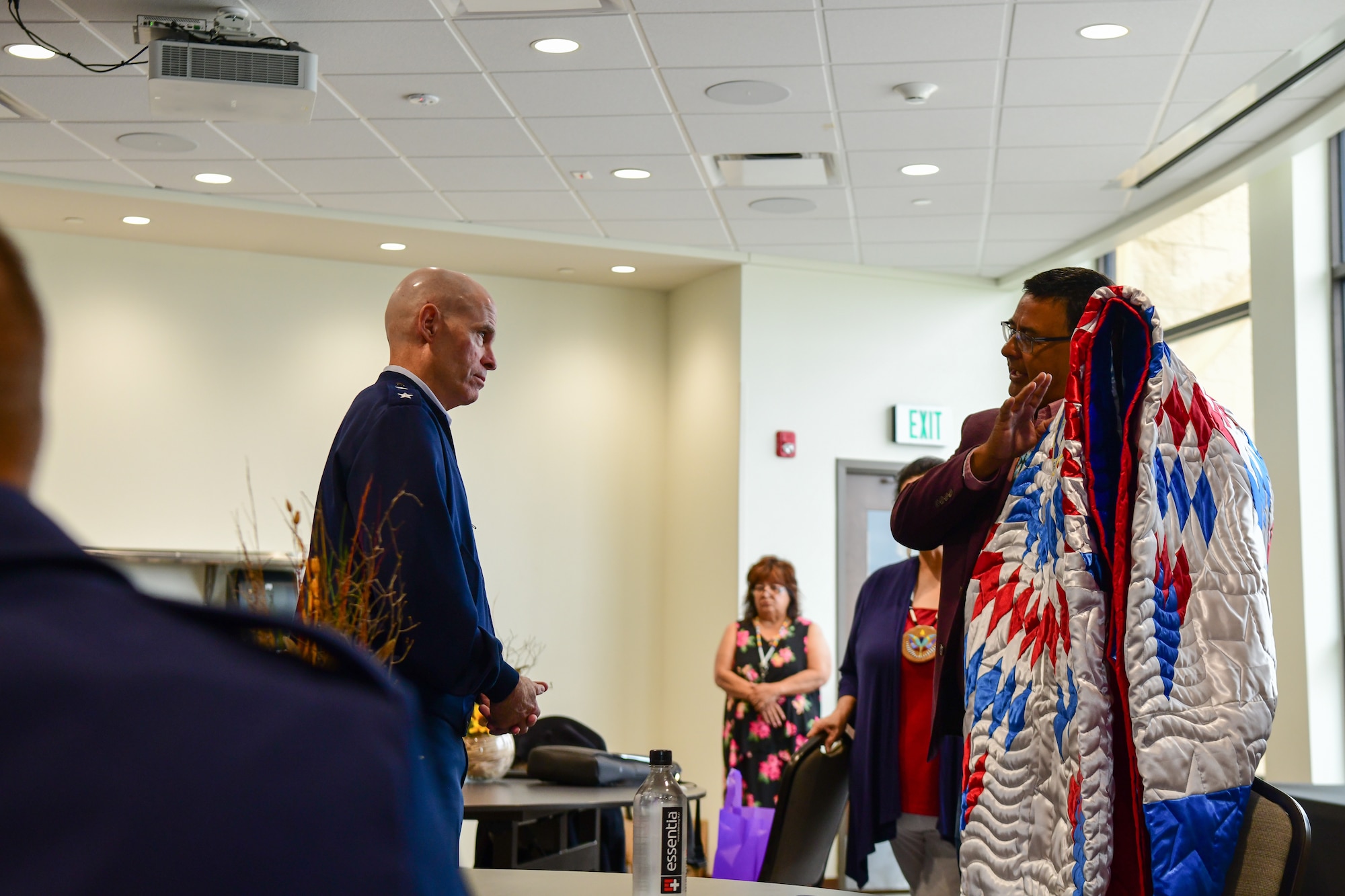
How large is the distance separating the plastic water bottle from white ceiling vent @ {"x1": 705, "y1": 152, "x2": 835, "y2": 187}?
4.41m

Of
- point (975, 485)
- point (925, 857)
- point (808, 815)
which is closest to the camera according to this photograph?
point (975, 485)

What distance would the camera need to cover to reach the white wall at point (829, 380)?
752cm

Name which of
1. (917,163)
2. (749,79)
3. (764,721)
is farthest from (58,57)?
(764,721)

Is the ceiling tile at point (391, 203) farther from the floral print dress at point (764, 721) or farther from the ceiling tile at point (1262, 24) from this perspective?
the ceiling tile at point (1262, 24)

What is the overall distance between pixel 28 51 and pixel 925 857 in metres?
4.25

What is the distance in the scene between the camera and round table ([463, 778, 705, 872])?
325 centimetres

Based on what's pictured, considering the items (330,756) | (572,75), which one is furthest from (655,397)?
(330,756)

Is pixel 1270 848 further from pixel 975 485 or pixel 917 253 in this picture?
pixel 917 253

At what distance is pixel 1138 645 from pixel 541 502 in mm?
6684

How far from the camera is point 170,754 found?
356mm

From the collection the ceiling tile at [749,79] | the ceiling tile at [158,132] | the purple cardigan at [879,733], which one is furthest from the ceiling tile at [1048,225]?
the ceiling tile at [158,132]

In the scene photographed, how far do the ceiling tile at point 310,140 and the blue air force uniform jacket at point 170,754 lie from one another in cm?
536

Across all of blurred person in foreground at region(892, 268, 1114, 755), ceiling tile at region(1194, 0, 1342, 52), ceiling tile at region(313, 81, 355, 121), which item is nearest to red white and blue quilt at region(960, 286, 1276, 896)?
blurred person in foreground at region(892, 268, 1114, 755)

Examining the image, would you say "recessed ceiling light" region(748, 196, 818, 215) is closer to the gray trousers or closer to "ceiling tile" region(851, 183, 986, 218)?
"ceiling tile" region(851, 183, 986, 218)
